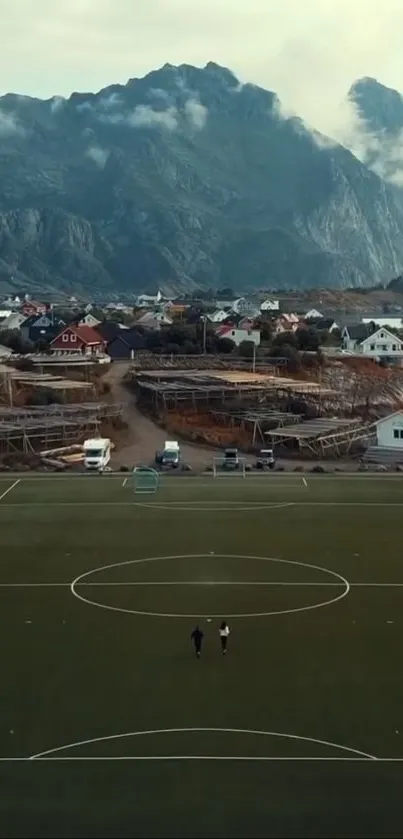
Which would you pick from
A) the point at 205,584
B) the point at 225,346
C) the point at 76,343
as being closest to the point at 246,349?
the point at 225,346

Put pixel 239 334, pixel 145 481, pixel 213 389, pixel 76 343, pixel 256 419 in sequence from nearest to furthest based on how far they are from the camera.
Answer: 1. pixel 145 481
2. pixel 256 419
3. pixel 213 389
4. pixel 76 343
5. pixel 239 334

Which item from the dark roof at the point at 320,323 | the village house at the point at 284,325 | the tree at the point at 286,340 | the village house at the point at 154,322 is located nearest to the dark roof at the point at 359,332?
the tree at the point at 286,340

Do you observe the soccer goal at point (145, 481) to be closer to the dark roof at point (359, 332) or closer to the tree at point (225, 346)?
the tree at point (225, 346)

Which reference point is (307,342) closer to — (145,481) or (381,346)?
(381,346)

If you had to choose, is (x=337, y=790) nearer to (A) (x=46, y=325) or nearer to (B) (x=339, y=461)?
(B) (x=339, y=461)

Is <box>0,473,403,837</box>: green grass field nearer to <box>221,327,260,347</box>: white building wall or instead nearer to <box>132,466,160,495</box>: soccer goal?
<box>132,466,160,495</box>: soccer goal

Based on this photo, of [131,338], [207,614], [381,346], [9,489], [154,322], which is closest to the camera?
[207,614]

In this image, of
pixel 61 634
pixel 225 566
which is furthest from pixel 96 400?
pixel 61 634

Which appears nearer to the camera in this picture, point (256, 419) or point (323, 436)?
point (323, 436)
